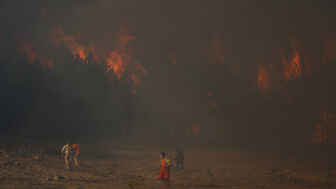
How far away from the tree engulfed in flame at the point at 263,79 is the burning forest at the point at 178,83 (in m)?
0.18

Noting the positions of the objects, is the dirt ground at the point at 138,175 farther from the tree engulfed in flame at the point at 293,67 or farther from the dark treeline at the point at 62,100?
the tree engulfed in flame at the point at 293,67

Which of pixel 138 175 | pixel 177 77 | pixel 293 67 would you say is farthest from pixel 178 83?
pixel 138 175

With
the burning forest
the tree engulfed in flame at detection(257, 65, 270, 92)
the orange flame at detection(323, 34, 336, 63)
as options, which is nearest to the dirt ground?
the burning forest

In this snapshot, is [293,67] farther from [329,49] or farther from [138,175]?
[138,175]

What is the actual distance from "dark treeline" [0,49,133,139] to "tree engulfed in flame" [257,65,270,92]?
74.6 feet

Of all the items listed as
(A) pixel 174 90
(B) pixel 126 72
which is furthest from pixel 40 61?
(A) pixel 174 90

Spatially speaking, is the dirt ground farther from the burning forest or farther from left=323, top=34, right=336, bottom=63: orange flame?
left=323, top=34, right=336, bottom=63: orange flame

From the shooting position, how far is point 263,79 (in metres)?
50.0

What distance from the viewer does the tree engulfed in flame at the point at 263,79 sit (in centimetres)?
4938

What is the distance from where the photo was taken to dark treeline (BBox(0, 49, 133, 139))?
39.6 m

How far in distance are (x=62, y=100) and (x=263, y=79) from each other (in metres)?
33.0

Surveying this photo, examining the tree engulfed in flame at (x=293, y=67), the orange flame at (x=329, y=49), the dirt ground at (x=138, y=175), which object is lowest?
the dirt ground at (x=138, y=175)

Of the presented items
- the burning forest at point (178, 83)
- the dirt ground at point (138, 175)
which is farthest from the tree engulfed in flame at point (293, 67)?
the dirt ground at point (138, 175)

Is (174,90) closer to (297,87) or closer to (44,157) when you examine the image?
(297,87)
